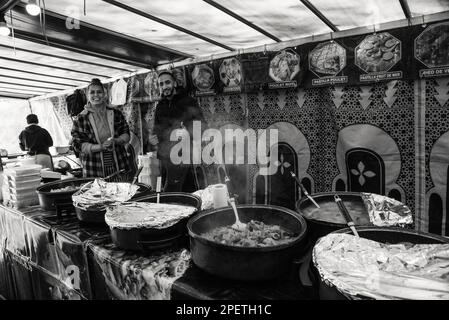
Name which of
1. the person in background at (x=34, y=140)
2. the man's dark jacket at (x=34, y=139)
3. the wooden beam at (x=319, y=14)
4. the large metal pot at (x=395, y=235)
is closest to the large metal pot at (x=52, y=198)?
the large metal pot at (x=395, y=235)

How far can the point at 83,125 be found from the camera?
384 cm

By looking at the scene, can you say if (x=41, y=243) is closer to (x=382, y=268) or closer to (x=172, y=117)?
(x=382, y=268)

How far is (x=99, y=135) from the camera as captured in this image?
154 inches

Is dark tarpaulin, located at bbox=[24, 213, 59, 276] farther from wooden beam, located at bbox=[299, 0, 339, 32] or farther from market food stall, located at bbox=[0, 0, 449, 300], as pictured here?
wooden beam, located at bbox=[299, 0, 339, 32]

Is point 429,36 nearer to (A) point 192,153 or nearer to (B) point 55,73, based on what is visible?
(A) point 192,153

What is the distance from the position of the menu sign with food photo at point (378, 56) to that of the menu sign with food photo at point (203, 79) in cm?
235

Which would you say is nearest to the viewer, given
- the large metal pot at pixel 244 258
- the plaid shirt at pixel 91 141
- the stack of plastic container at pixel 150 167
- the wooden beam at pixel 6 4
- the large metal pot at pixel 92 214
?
the large metal pot at pixel 244 258

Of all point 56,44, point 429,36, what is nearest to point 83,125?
point 56,44

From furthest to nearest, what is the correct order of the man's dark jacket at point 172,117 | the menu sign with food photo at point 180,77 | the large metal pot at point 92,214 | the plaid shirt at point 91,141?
the menu sign with food photo at point 180,77 → the man's dark jacket at point 172,117 → the plaid shirt at point 91,141 → the large metal pot at point 92,214

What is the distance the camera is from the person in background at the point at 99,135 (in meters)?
3.75

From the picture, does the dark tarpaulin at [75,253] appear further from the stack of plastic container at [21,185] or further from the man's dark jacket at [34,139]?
the man's dark jacket at [34,139]

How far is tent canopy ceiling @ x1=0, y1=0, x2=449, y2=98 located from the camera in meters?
2.88

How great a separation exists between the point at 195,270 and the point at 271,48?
3.64 metres

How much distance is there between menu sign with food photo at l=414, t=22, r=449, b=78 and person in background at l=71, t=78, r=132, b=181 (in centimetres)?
381
